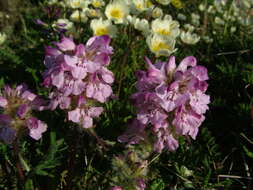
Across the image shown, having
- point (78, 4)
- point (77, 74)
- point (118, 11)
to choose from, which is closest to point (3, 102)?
point (77, 74)

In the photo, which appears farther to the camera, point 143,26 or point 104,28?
point 104,28

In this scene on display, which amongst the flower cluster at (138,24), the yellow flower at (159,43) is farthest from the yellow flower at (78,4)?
the yellow flower at (159,43)

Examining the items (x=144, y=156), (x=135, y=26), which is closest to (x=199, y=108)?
(x=144, y=156)

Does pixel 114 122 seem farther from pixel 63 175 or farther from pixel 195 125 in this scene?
pixel 195 125

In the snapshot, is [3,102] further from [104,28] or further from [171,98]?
[104,28]

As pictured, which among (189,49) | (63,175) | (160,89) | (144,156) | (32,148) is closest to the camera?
(160,89)

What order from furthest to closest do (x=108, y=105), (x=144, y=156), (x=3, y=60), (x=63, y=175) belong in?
(x=3, y=60), (x=108, y=105), (x=63, y=175), (x=144, y=156)
